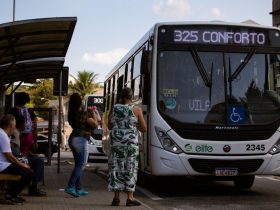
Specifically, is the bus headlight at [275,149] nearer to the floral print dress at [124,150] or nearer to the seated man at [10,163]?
the floral print dress at [124,150]

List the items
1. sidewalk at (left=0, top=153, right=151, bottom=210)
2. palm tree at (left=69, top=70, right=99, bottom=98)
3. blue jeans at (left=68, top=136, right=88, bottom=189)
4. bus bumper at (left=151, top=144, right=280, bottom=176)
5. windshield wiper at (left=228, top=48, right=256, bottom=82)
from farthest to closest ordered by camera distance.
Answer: palm tree at (left=69, top=70, right=99, bottom=98), windshield wiper at (left=228, top=48, right=256, bottom=82), bus bumper at (left=151, top=144, right=280, bottom=176), blue jeans at (left=68, top=136, right=88, bottom=189), sidewalk at (left=0, top=153, right=151, bottom=210)

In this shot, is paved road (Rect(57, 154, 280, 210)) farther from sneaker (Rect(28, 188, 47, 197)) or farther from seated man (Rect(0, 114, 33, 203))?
seated man (Rect(0, 114, 33, 203))

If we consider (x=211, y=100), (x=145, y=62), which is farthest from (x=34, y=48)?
(x=211, y=100)

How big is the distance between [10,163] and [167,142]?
3211 millimetres

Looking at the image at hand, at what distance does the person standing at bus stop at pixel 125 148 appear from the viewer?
9836mm

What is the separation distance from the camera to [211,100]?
11602mm

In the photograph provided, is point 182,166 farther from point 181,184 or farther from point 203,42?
point 181,184

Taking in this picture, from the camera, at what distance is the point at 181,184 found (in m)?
15.0

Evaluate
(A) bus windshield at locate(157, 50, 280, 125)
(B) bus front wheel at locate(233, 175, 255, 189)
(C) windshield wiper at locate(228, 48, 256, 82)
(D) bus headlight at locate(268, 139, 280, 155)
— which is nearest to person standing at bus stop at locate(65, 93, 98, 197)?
(A) bus windshield at locate(157, 50, 280, 125)

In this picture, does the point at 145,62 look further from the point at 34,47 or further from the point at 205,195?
the point at 34,47

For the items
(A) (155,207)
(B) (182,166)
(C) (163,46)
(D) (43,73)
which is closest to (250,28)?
(C) (163,46)

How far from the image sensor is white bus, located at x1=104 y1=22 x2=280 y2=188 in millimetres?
11398

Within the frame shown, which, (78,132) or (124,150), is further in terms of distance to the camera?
(78,132)

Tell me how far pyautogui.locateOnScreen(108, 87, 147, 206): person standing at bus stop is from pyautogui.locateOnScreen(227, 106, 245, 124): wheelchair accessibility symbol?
2351mm
